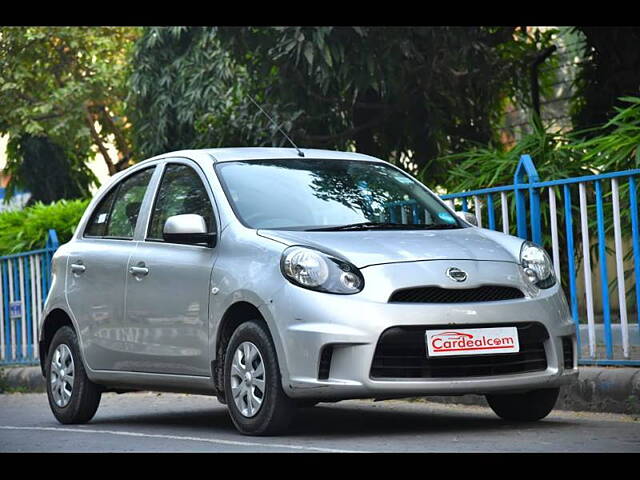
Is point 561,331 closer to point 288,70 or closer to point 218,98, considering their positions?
point 288,70

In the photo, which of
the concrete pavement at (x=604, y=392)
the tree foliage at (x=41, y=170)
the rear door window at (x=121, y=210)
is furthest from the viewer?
the tree foliage at (x=41, y=170)

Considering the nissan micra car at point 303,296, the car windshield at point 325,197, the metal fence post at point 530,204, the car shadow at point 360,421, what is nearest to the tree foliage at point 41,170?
the car shadow at point 360,421

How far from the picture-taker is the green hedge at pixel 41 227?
59.3 feet

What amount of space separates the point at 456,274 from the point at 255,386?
1.26 metres

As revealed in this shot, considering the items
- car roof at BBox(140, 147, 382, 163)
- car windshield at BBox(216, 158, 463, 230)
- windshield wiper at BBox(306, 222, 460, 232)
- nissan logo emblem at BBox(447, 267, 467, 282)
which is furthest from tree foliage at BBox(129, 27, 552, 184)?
nissan logo emblem at BBox(447, 267, 467, 282)

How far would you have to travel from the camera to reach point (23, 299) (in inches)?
625

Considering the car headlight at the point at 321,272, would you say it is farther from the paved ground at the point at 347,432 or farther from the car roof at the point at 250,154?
the car roof at the point at 250,154

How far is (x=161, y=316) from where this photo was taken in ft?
28.1

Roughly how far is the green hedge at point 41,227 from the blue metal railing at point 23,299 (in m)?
1.49

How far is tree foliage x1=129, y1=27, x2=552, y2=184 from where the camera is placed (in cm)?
1499

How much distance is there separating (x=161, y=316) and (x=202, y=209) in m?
0.71

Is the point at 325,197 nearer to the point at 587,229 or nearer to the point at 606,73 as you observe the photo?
the point at 587,229

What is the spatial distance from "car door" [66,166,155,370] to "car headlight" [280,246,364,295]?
1918mm
